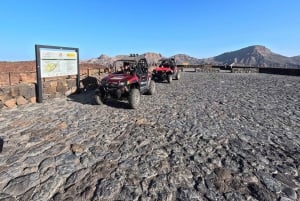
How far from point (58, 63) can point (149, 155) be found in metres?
8.17

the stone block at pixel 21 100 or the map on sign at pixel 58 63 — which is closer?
the stone block at pixel 21 100

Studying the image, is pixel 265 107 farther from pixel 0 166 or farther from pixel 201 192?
pixel 0 166

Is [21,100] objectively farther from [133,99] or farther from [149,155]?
[149,155]

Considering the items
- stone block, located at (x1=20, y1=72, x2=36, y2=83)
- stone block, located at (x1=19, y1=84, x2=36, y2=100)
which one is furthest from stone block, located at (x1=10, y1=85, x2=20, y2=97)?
stone block, located at (x1=20, y1=72, x2=36, y2=83)

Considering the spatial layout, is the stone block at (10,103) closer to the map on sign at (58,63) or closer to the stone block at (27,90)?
the stone block at (27,90)

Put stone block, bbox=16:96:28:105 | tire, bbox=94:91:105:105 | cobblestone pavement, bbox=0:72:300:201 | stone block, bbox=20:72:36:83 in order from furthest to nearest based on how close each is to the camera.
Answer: stone block, bbox=20:72:36:83
tire, bbox=94:91:105:105
stone block, bbox=16:96:28:105
cobblestone pavement, bbox=0:72:300:201

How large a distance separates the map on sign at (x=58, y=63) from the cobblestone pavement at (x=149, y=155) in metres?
2.57

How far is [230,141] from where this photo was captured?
19.1 feet

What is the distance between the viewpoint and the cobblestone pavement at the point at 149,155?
3.74 m

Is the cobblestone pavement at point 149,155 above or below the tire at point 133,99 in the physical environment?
below

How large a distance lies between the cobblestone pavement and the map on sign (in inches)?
101

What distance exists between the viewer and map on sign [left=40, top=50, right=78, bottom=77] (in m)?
10.5

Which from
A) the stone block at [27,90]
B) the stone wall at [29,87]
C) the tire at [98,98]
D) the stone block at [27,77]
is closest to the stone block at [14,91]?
the stone wall at [29,87]

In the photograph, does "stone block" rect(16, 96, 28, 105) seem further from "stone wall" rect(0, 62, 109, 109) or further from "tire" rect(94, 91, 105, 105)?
"tire" rect(94, 91, 105, 105)
